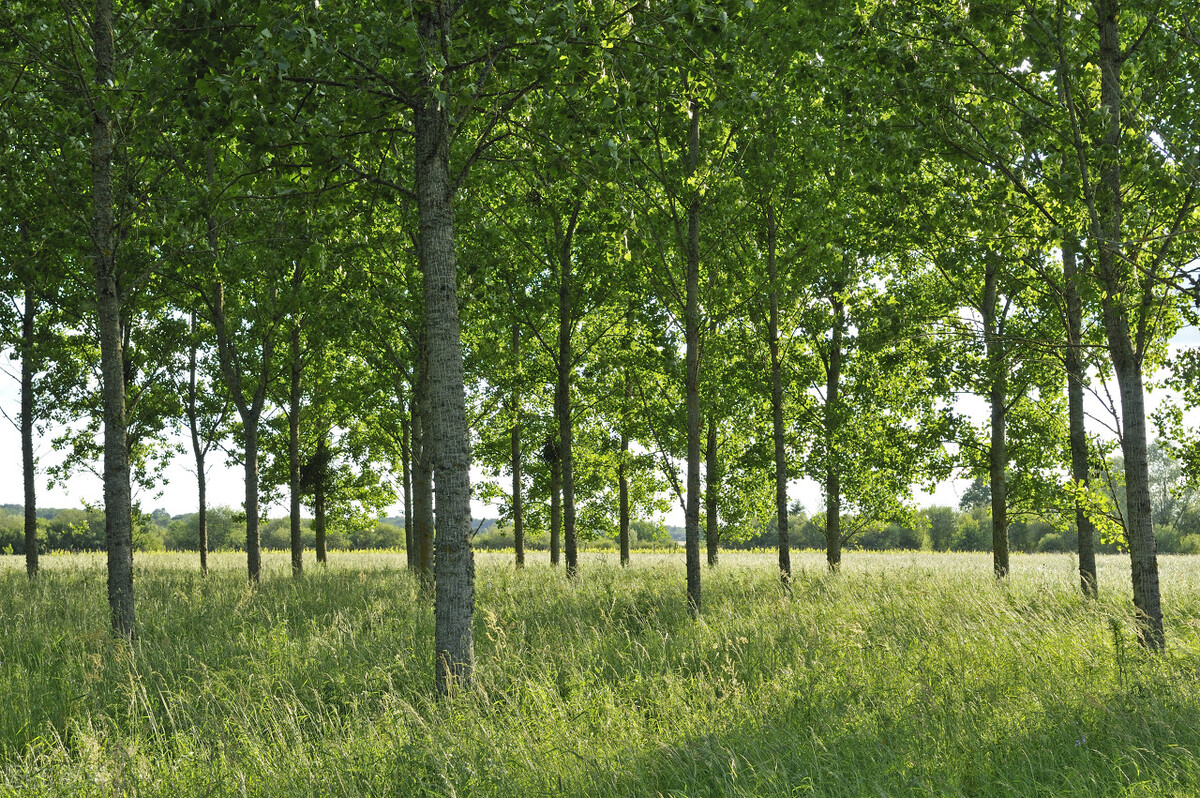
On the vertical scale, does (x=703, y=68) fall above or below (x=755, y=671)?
above

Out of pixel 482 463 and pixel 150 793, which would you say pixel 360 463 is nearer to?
pixel 482 463

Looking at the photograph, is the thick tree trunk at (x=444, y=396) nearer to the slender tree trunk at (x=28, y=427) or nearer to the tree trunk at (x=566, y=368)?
the tree trunk at (x=566, y=368)

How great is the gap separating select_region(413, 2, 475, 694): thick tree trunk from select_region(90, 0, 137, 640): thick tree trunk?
192 inches

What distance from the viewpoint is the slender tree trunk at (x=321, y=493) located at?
80.4 ft

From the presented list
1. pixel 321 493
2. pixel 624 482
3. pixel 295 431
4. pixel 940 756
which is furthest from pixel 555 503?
pixel 940 756

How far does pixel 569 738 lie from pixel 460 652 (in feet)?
4.36

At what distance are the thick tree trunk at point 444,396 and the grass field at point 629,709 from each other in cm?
48

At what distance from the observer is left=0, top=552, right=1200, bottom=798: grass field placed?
13.4 ft

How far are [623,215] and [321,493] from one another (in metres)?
23.1

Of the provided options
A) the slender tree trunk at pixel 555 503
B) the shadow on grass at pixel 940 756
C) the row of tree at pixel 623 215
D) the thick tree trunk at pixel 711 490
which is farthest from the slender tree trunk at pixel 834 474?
the shadow on grass at pixel 940 756

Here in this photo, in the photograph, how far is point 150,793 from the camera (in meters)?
4.08

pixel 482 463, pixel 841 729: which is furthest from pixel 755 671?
pixel 482 463

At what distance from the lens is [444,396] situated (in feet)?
18.1

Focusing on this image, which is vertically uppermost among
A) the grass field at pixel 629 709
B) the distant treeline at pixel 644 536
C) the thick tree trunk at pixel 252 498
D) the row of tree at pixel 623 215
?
the row of tree at pixel 623 215
